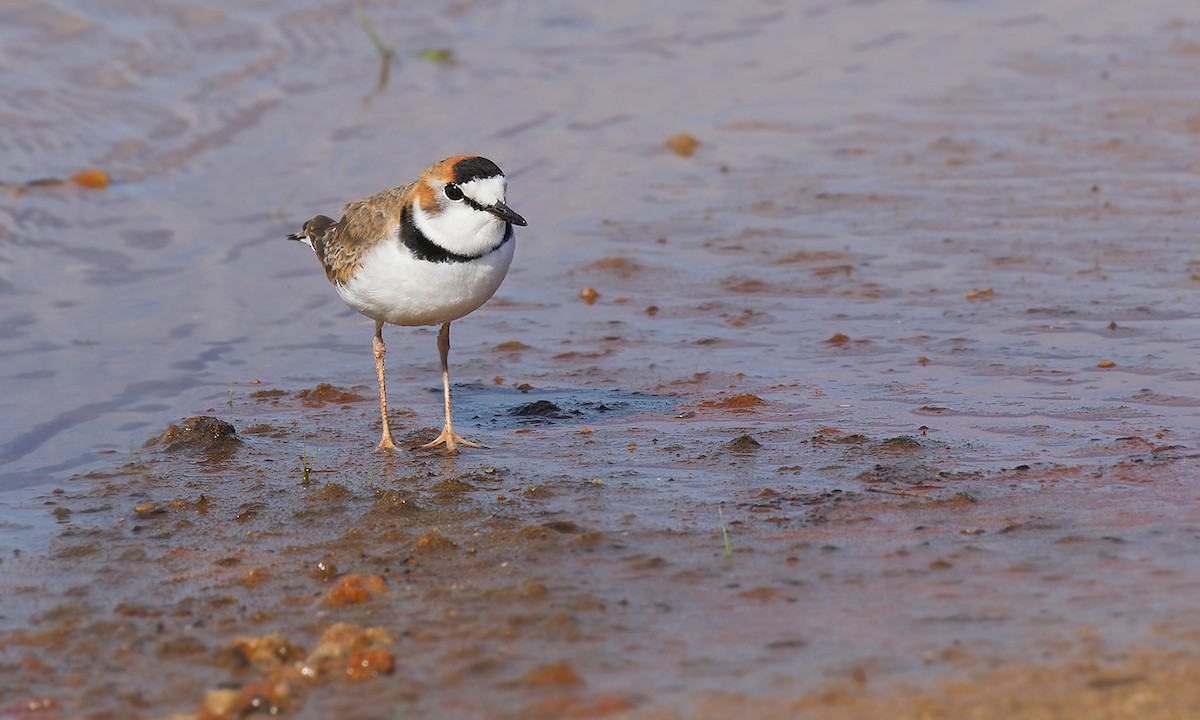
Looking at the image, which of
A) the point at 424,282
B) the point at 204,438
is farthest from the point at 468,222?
the point at 204,438

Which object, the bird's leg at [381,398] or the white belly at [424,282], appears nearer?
the white belly at [424,282]

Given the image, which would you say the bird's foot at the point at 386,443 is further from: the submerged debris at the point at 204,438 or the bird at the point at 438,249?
the submerged debris at the point at 204,438

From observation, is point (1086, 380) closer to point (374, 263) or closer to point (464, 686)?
point (374, 263)

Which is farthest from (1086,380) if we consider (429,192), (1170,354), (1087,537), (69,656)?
(69,656)

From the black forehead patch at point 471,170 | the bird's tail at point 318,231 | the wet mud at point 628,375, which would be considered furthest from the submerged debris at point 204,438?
the black forehead patch at point 471,170

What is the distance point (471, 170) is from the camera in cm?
649

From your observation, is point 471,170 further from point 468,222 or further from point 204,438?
point 204,438

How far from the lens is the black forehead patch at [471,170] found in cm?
648

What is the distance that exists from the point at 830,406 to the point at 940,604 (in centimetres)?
257

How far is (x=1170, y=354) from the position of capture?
7281mm

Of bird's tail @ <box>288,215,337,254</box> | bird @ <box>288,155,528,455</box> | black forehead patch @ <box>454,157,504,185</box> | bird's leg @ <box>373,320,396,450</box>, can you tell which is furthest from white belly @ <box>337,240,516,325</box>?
bird's tail @ <box>288,215,337,254</box>

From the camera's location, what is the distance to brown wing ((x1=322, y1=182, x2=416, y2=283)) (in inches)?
267

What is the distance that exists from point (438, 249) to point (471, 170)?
0.37m

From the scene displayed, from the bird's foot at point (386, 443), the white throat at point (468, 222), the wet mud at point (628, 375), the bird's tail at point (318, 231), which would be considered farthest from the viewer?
the bird's tail at point (318, 231)
